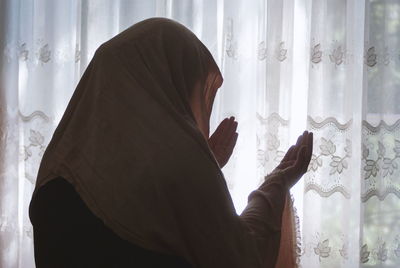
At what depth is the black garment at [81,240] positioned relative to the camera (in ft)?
2.24

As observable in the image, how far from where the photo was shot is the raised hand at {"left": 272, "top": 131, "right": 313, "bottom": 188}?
34.5 inches

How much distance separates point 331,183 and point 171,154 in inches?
37.1

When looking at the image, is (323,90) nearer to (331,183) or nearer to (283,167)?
(331,183)

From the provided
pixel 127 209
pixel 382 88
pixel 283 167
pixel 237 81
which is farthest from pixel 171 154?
pixel 382 88

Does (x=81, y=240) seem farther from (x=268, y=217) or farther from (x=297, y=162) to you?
(x=297, y=162)

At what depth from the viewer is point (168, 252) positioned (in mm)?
692

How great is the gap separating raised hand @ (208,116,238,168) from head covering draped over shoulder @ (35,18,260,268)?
0.28 meters

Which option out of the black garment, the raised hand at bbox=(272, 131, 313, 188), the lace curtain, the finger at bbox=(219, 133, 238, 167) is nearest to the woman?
the black garment

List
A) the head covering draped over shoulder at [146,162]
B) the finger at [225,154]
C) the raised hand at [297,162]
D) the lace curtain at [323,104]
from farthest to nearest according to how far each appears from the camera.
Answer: the lace curtain at [323,104] → the finger at [225,154] → the raised hand at [297,162] → the head covering draped over shoulder at [146,162]

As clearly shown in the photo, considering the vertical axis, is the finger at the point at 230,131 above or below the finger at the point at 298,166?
above

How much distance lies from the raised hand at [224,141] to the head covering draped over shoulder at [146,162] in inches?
11.0

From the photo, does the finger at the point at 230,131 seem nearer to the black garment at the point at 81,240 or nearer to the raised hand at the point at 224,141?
the raised hand at the point at 224,141

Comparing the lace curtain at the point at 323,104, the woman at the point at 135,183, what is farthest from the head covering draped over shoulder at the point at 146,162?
the lace curtain at the point at 323,104

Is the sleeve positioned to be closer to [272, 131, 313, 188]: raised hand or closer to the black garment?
[272, 131, 313, 188]: raised hand
